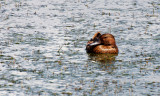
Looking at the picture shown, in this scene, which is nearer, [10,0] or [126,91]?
[126,91]

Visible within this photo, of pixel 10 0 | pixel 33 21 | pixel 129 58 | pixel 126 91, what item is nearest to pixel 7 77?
pixel 126 91

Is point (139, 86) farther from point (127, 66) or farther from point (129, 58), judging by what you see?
point (129, 58)

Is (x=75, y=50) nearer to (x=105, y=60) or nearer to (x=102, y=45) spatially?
(x=102, y=45)

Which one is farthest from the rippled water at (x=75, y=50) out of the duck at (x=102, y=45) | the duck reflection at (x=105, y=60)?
the duck at (x=102, y=45)

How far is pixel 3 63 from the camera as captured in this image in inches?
483

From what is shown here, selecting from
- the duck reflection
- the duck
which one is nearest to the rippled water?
the duck reflection

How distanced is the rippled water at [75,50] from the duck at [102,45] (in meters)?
0.26

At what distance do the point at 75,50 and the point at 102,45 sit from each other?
919mm

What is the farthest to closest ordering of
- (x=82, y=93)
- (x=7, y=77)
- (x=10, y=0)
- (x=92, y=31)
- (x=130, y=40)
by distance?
(x=10, y=0) → (x=92, y=31) → (x=130, y=40) → (x=7, y=77) → (x=82, y=93)

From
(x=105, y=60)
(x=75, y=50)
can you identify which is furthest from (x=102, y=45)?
(x=105, y=60)

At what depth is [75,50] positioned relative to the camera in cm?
1417

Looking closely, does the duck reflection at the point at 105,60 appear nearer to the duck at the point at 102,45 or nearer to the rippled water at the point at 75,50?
the rippled water at the point at 75,50

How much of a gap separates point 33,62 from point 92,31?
17.8 feet

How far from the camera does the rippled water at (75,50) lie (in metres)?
10.1
